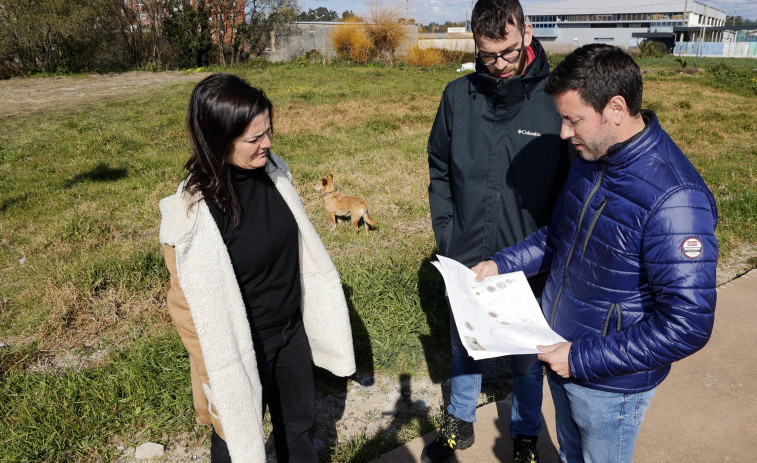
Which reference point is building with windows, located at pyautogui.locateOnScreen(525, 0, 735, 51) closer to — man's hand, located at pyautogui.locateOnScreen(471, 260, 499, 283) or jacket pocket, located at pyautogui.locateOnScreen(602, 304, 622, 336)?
man's hand, located at pyautogui.locateOnScreen(471, 260, 499, 283)

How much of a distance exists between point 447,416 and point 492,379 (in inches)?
31.5

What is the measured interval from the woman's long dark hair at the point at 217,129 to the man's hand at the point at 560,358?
3.96ft

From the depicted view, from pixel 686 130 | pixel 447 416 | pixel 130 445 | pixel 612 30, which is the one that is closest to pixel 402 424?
pixel 447 416

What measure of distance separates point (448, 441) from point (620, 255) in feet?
5.03

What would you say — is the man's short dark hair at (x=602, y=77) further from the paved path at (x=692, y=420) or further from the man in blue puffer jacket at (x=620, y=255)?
the paved path at (x=692, y=420)

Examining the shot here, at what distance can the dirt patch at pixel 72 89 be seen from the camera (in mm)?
15609

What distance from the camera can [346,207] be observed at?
19.0 feet

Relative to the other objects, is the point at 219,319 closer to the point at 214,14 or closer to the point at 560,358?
the point at 560,358

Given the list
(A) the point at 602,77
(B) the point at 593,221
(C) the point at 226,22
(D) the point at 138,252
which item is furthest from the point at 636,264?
(C) the point at 226,22

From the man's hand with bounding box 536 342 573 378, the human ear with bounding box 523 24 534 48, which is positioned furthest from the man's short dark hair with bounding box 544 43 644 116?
the human ear with bounding box 523 24 534 48

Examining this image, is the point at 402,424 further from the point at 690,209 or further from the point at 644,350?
the point at 690,209

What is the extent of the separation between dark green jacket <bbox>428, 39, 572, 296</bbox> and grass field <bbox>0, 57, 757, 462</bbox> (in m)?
1.37

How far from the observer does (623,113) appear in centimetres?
149

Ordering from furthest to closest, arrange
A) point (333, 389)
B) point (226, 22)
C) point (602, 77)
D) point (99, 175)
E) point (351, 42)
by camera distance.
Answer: point (351, 42)
point (226, 22)
point (99, 175)
point (333, 389)
point (602, 77)
